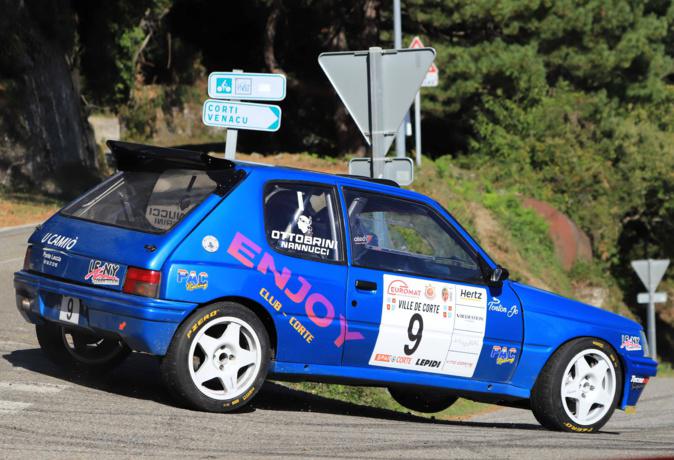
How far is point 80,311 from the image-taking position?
7.61 m

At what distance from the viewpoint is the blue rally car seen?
7410 millimetres

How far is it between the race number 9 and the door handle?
0.38 m

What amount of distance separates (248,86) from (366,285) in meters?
3.76

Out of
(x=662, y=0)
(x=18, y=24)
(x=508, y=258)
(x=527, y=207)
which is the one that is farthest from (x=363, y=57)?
(x=662, y=0)

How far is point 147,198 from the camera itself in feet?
26.2

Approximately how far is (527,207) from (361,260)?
18151mm

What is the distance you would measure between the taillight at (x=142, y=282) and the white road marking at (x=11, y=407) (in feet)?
3.08

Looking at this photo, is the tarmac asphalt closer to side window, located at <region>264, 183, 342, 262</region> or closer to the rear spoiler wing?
side window, located at <region>264, 183, 342, 262</region>

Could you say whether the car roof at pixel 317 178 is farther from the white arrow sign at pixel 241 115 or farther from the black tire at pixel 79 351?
the white arrow sign at pixel 241 115

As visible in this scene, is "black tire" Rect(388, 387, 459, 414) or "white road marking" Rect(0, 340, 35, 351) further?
"black tire" Rect(388, 387, 459, 414)

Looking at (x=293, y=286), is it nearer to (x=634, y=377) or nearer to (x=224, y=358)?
(x=224, y=358)

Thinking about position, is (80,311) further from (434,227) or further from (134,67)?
(134,67)

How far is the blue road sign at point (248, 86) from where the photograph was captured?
36.3ft

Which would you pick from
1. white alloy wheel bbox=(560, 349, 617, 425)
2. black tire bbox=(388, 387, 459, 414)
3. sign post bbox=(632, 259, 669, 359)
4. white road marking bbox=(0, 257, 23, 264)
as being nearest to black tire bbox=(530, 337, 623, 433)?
white alloy wheel bbox=(560, 349, 617, 425)
